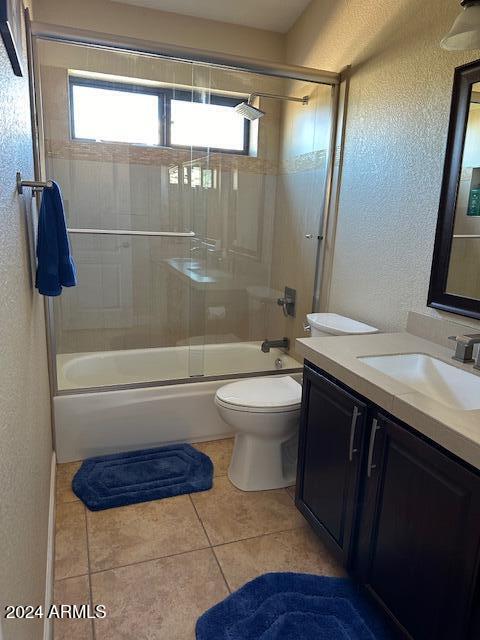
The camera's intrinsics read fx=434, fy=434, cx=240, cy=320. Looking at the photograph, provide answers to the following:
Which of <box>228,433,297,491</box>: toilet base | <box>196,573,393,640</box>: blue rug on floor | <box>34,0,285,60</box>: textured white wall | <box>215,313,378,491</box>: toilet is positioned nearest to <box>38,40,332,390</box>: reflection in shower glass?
<box>34,0,285,60</box>: textured white wall

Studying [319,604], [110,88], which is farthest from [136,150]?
[319,604]

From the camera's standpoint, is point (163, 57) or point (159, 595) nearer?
point (159, 595)

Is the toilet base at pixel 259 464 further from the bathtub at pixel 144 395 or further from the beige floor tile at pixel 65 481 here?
the beige floor tile at pixel 65 481

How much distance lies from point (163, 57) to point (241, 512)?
7.56 ft

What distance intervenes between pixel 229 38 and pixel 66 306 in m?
2.08

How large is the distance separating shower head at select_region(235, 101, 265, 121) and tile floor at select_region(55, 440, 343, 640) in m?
2.28

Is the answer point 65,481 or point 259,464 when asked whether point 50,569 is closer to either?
point 65,481

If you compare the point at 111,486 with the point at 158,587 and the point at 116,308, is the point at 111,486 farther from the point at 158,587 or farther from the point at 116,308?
the point at 116,308

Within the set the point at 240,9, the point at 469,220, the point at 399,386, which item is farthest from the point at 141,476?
Answer: the point at 240,9

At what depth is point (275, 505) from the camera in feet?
6.98

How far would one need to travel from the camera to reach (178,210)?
118 inches

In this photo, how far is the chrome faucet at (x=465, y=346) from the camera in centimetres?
156

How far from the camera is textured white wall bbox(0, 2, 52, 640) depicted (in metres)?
0.83

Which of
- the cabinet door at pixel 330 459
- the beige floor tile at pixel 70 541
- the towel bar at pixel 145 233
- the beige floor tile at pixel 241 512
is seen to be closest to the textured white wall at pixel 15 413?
the beige floor tile at pixel 70 541
